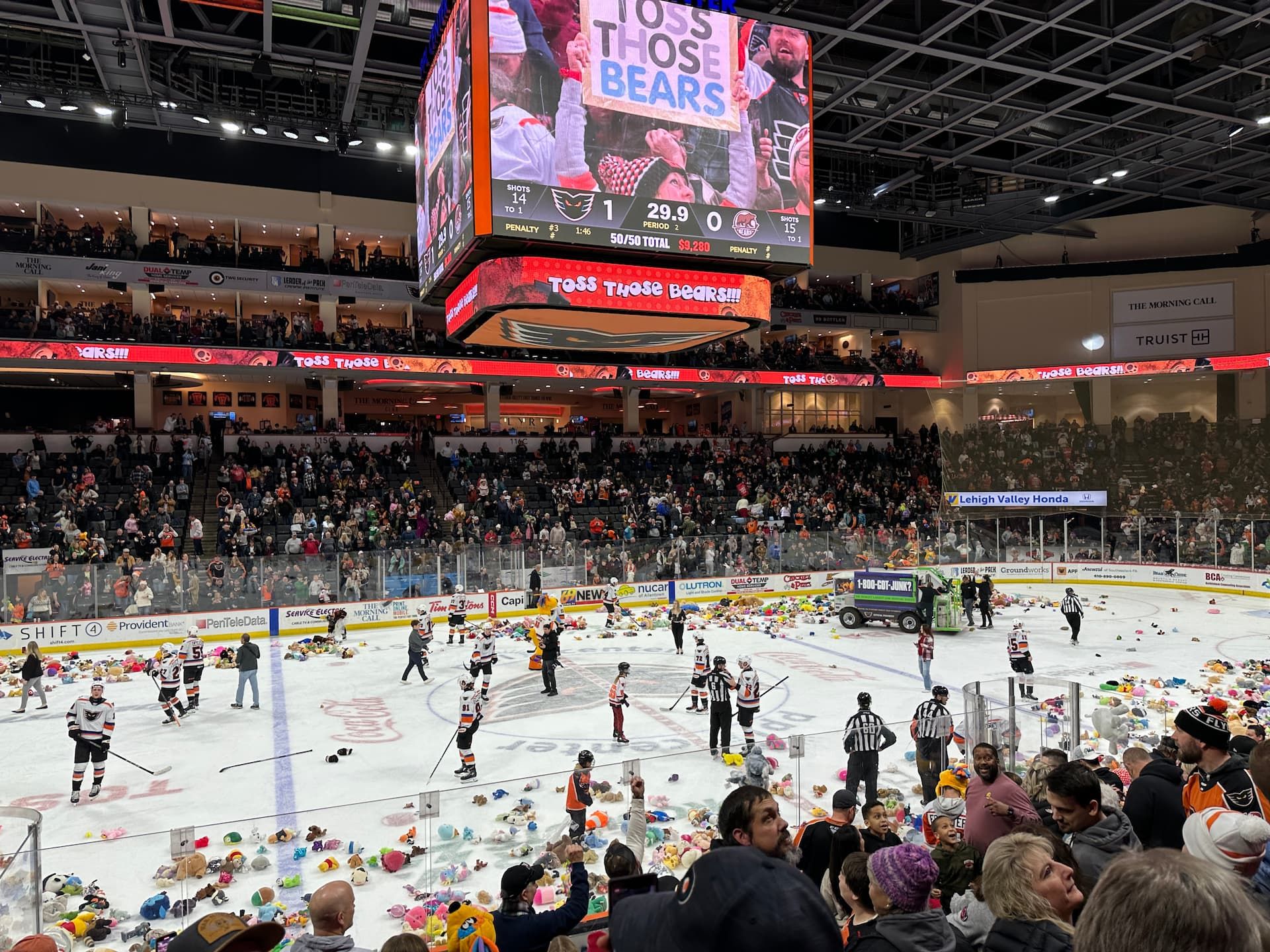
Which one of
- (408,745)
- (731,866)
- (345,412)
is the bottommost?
(408,745)

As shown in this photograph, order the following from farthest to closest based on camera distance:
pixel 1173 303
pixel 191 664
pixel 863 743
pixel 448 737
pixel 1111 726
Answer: pixel 1173 303 < pixel 191 664 < pixel 448 737 < pixel 1111 726 < pixel 863 743

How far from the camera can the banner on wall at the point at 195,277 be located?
3189 centimetres

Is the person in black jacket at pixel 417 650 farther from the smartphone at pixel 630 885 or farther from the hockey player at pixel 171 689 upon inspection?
the smartphone at pixel 630 885

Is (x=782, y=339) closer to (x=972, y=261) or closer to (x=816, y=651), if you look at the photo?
(x=972, y=261)

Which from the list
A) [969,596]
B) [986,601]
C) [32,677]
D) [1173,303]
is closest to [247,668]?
[32,677]

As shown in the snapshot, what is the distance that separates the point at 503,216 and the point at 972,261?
118 feet

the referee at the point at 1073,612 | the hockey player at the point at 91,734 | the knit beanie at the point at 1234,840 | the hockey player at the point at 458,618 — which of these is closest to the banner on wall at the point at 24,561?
the hockey player at the point at 458,618

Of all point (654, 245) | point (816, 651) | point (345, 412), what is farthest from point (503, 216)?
point (345, 412)

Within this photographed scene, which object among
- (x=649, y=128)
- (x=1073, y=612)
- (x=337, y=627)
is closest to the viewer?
(x=649, y=128)

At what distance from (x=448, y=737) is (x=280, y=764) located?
257cm

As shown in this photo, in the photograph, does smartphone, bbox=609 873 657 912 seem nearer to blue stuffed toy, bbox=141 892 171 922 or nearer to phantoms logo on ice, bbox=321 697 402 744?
blue stuffed toy, bbox=141 892 171 922

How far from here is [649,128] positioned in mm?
17172

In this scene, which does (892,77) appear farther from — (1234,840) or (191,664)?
(1234,840)

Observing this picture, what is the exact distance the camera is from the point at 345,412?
46.3 meters
